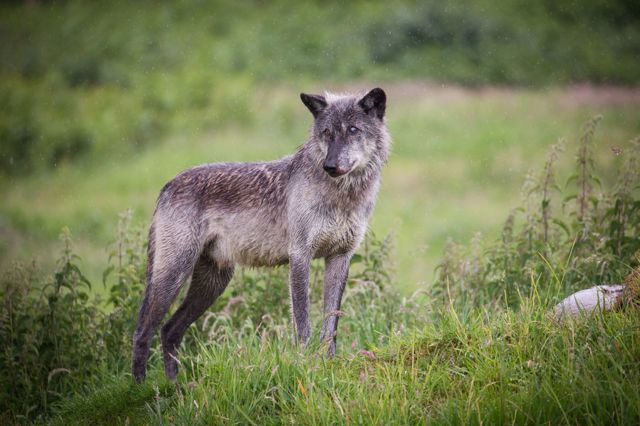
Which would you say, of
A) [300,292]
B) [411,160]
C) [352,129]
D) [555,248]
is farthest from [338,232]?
[411,160]

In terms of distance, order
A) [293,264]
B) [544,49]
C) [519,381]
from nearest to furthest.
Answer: [519,381], [293,264], [544,49]

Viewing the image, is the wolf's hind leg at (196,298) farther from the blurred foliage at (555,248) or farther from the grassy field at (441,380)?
the blurred foliage at (555,248)

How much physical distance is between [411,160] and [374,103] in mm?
14232

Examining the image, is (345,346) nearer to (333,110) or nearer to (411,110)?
(333,110)

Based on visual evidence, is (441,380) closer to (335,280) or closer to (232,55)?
(335,280)

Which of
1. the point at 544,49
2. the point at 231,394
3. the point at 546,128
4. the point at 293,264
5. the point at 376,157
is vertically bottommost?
the point at 231,394

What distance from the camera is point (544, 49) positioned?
2655cm

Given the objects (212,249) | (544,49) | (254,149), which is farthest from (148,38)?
(212,249)

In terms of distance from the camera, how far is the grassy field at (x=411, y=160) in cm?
1808

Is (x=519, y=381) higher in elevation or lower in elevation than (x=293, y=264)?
lower

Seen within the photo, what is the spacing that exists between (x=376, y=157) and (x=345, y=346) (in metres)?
1.75

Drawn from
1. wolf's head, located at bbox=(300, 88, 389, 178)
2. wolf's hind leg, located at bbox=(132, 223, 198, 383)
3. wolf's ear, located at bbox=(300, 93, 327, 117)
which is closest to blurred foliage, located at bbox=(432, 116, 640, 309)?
wolf's head, located at bbox=(300, 88, 389, 178)

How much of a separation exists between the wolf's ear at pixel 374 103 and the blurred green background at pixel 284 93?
32.2 feet

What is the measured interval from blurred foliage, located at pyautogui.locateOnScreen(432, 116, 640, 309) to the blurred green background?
27.1 ft
